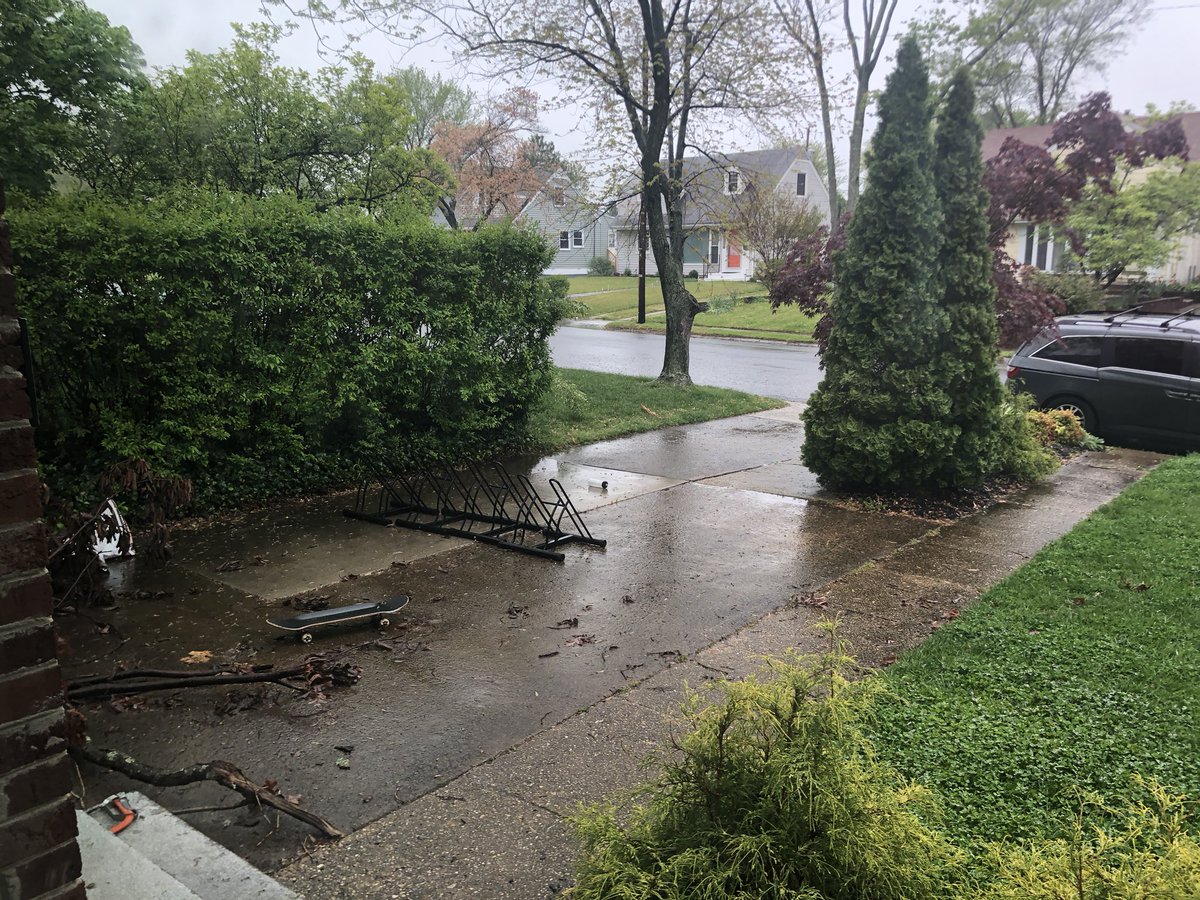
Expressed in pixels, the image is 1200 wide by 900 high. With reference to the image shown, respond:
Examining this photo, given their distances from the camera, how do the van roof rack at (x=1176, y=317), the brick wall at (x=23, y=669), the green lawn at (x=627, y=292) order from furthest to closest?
the green lawn at (x=627, y=292)
the van roof rack at (x=1176, y=317)
the brick wall at (x=23, y=669)

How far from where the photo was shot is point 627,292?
4303cm

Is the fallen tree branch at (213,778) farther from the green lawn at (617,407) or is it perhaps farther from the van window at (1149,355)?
the van window at (1149,355)

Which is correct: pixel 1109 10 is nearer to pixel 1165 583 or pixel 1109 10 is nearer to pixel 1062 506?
pixel 1062 506

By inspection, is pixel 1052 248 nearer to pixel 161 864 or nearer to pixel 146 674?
pixel 146 674

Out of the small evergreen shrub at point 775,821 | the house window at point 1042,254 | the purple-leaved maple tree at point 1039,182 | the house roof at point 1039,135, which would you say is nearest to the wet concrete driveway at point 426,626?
the small evergreen shrub at point 775,821

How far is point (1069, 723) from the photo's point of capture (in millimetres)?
3828

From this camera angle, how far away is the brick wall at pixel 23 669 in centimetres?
156

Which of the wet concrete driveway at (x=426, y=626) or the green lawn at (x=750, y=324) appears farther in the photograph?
the green lawn at (x=750, y=324)

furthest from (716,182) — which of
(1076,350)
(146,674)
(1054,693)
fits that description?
(146,674)

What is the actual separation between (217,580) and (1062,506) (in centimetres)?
756

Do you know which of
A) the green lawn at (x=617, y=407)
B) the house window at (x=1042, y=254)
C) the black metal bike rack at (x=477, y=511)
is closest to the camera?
the black metal bike rack at (x=477, y=511)

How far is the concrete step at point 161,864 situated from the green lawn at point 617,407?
765 centimetres

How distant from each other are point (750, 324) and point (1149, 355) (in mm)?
20470

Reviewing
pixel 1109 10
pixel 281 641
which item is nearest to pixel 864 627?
pixel 281 641
